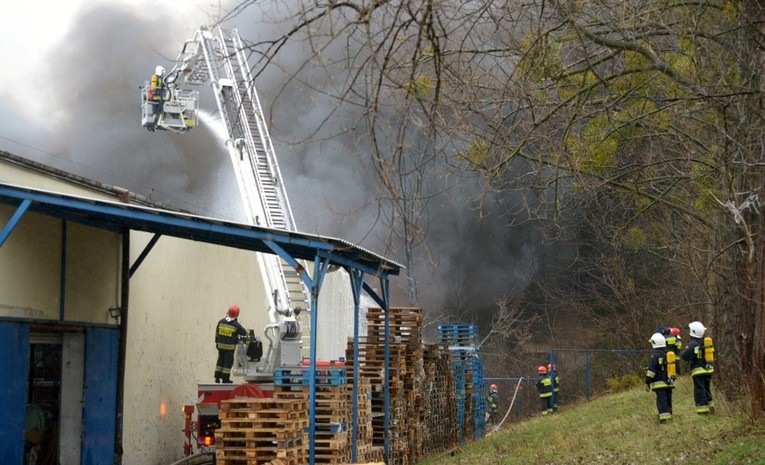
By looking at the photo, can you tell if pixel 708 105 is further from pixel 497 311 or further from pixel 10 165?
pixel 497 311

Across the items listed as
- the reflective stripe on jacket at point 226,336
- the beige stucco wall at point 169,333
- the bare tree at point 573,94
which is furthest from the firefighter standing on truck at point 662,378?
the beige stucco wall at point 169,333

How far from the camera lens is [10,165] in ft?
44.3

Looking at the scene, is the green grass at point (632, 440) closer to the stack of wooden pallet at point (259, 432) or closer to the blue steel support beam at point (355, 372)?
the blue steel support beam at point (355, 372)

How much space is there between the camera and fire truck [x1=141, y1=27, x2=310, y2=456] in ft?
53.0

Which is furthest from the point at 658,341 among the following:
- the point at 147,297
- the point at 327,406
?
the point at 147,297

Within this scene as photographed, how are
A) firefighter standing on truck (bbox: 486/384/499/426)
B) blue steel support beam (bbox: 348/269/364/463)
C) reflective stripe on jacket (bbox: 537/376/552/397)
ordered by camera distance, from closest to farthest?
blue steel support beam (bbox: 348/269/364/463) → reflective stripe on jacket (bbox: 537/376/552/397) → firefighter standing on truck (bbox: 486/384/499/426)

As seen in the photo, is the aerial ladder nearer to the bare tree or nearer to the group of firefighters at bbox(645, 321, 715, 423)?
the bare tree

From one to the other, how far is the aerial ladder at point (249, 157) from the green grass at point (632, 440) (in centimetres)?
352

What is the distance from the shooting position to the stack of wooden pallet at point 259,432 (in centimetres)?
1270

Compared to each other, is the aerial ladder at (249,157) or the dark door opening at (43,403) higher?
the aerial ladder at (249,157)

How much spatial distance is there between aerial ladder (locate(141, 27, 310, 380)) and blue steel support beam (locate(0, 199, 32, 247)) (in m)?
2.92

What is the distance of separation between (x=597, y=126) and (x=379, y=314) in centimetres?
538

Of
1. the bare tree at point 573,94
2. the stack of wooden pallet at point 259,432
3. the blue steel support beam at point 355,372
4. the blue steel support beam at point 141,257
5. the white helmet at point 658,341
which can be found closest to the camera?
the bare tree at point 573,94

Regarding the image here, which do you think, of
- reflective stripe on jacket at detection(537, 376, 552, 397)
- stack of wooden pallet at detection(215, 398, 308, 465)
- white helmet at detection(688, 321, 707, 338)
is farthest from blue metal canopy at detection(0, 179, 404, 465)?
reflective stripe on jacket at detection(537, 376, 552, 397)
